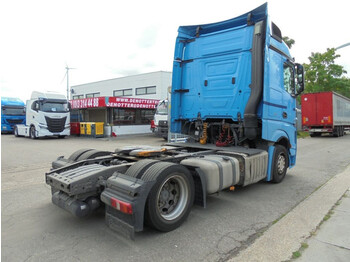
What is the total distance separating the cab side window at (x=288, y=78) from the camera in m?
6.23

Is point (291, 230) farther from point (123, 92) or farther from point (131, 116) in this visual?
point (123, 92)

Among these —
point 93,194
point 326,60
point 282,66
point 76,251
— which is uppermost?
point 326,60

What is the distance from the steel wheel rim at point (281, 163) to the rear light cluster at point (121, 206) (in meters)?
4.22

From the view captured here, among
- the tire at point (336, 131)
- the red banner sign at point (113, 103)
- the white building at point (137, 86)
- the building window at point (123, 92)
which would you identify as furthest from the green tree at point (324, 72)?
the building window at point (123, 92)

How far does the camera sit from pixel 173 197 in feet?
12.4

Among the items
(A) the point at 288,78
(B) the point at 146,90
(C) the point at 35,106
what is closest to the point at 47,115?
(C) the point at 35,106

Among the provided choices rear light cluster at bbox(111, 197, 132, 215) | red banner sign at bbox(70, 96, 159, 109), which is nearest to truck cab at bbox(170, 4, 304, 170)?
rear light cluster at bbox(111, 197, 132, 215)

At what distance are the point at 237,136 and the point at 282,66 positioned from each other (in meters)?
1.94

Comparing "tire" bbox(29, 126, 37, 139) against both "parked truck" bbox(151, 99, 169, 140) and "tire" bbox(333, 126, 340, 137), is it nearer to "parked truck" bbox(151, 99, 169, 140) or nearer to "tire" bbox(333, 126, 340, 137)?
"parked truck" bbox(151, 99, 169, 140)

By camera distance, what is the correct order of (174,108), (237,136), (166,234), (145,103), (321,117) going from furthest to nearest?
(145,103), (321,117), (174,108), (237,136), (166,234)

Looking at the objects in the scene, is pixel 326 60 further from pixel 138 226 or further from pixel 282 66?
pixel 138 226

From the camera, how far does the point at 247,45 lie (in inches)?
219

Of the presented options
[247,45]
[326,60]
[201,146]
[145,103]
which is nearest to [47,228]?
[201,146]

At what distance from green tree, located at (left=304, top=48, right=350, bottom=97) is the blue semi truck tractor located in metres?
24.4
